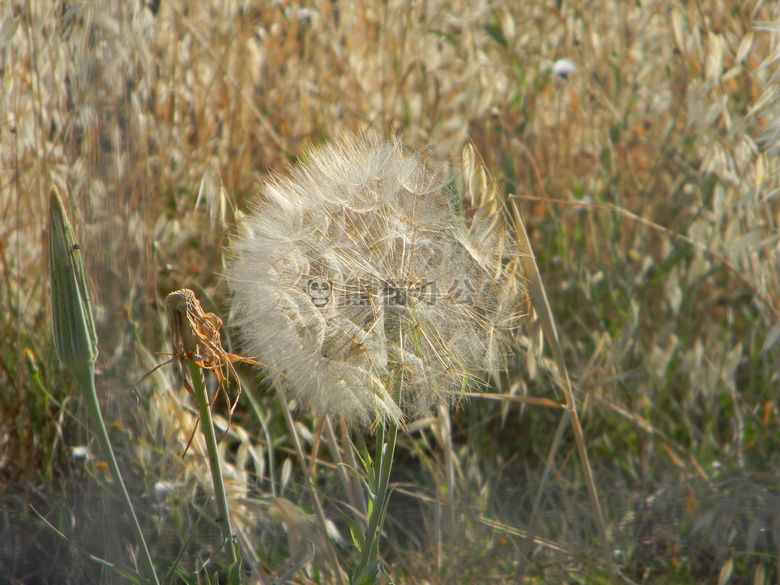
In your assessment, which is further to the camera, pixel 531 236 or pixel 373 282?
pixel 531 236

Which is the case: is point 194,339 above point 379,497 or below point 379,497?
above

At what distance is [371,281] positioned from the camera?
113 cm

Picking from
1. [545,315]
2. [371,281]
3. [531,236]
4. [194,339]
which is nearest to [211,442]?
[194,339]

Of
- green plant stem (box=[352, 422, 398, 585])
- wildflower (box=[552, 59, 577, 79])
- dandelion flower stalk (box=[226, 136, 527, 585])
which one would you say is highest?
wildflower (box=[552, 59, 577, 79])

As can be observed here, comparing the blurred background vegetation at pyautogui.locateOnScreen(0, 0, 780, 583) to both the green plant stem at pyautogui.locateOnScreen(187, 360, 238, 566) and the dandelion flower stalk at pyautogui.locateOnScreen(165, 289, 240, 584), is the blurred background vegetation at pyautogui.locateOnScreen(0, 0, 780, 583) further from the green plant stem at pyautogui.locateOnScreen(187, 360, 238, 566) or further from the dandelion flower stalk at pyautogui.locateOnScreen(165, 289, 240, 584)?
the dandelion flower stalk at pyautogui.locateOnScreen(165, 289, 240, 584)

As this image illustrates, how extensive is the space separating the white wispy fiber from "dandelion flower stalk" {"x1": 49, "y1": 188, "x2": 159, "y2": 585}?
0.27m

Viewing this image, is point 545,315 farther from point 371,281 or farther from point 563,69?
point 563,69

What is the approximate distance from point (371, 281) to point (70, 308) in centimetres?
50

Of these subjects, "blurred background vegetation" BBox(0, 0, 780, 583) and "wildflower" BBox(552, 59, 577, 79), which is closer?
"blurred background vegetation" BBox(0, 0, 780, 583)

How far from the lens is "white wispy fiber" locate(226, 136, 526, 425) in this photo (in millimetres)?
1035

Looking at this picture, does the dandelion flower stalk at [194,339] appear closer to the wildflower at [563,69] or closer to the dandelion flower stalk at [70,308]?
the dandelion flower stalk at [70,308]

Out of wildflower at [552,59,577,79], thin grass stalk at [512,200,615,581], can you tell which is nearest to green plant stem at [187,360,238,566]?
thin grass stalk at [512,200,615,581]

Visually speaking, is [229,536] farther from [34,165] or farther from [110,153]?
[34,165]

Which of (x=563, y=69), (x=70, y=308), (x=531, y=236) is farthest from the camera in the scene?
(x=531, y=236)
